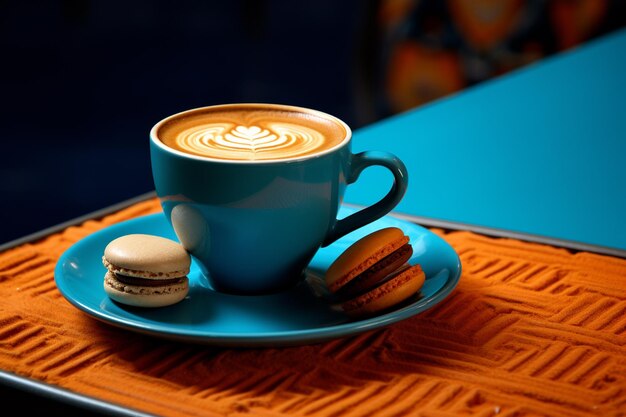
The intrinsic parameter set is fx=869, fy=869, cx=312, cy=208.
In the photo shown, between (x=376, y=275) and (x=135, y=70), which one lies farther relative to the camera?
(x=135, y=70)

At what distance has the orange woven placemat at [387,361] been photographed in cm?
62

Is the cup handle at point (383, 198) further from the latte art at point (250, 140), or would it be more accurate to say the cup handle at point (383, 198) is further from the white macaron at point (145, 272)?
the white macaron at point (145, 272)

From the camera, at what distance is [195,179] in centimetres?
72

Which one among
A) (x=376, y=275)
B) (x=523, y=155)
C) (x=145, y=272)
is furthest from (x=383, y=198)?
(x=523, y=155)

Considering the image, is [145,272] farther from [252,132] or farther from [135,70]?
[135,70]

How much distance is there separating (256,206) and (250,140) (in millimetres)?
97

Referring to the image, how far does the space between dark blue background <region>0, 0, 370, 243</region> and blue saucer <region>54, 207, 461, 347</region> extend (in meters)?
1.91

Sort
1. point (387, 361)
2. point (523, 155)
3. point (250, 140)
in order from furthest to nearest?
point (523, 155) < point (250, 140) < point (387, 361)

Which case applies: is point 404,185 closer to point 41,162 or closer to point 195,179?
point 195,179

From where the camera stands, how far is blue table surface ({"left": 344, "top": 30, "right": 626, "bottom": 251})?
3.51ft

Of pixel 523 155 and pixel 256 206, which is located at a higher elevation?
pixel 523 155

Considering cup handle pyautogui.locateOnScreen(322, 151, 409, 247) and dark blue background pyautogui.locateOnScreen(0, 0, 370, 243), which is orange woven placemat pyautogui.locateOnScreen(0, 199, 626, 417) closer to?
cup handle pyautogui.locateOnScreen(322, 151, 409, 247)

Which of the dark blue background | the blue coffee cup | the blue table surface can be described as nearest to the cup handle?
the blue coffee cup

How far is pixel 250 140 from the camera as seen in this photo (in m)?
0.79
